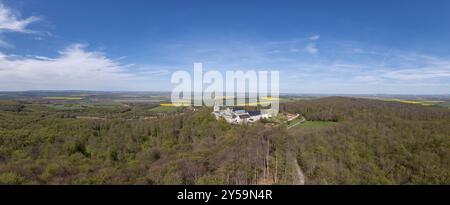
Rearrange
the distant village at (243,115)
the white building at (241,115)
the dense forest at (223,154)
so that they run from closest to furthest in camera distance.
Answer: the dense forest at (223,154), the distant village at (243,115), the white building at (241,115)

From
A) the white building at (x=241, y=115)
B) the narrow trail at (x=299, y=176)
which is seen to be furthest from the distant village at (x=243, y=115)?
the narrow trail at (x=299, y=176)

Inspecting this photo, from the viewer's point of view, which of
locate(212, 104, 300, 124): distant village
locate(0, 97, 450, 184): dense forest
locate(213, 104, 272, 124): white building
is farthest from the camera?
locate(213, 104, 272, 124): white building

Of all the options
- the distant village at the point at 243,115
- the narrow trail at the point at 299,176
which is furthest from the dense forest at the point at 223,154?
the distant village at the point at 243,115

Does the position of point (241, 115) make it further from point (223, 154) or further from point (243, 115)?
point (223, 154)

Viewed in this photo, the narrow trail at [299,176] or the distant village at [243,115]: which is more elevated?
the distant village at [243,115]

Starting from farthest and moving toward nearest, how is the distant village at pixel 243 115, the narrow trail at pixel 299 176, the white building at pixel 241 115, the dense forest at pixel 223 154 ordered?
1. the white building at pixel 241 115
2. the distant village at pixel 243 115
3. the dense forest at pixel 223 154
4. the narrow trail at pixel 299 176

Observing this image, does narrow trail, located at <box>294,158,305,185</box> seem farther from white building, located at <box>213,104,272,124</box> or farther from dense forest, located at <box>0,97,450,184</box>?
white building, located at <box>213,104,272,124</box>

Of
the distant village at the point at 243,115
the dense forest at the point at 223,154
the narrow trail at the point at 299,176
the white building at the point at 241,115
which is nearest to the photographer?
the narrow trail at the point at 299,176

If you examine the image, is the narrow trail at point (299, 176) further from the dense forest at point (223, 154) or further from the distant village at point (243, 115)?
the distant village at point (243, 115)

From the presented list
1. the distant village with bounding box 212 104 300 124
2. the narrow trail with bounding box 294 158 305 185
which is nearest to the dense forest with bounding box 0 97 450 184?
the narrow trail with bounding box 294 158 305 185

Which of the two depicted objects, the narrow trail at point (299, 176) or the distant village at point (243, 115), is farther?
the distant village at point (243, 115)
